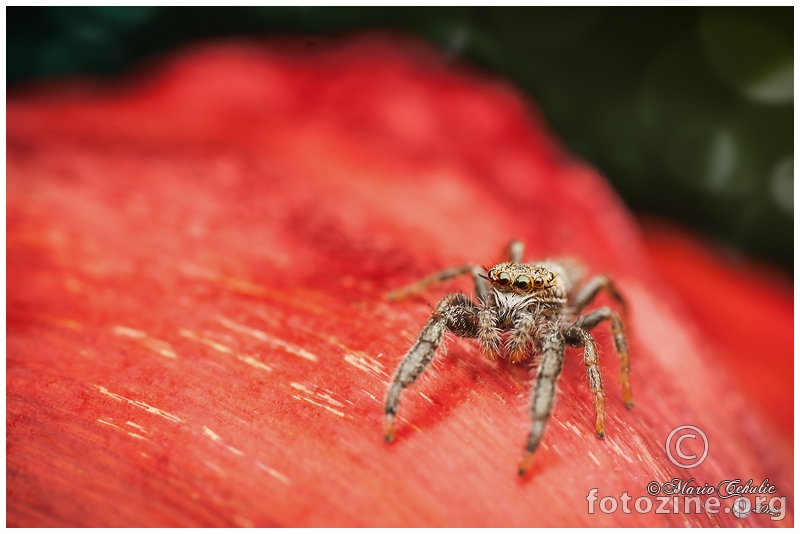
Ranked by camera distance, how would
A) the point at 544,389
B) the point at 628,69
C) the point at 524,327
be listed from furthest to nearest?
the point at 628,69
the point at 524,327
the point at 544,389

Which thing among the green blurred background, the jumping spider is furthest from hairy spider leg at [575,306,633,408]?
the green blurred background

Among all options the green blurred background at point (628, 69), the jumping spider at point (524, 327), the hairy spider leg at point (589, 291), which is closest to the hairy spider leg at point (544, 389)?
the jumping spider at point (524, 327)

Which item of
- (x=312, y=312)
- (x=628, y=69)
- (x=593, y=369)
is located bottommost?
(x=312, y=312)

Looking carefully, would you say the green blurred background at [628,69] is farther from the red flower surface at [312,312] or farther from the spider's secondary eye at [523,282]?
the spider's secondary eye at [523,282]

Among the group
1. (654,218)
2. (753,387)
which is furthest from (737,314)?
(654,218)

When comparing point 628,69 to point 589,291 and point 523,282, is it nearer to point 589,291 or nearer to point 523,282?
point 589,291

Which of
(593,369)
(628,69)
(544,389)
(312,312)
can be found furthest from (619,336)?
(628,69)
